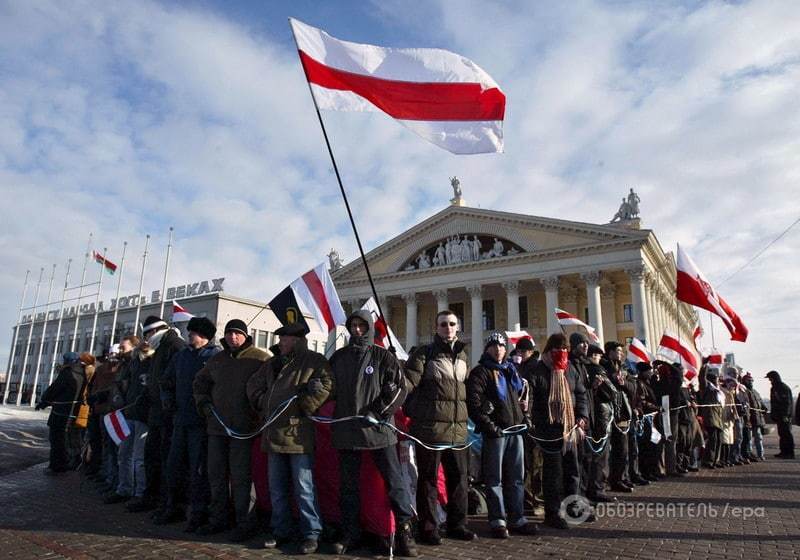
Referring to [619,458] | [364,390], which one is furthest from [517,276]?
[364,390]

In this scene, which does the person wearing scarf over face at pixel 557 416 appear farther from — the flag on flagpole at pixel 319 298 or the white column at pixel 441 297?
the white column at pixel 441 297

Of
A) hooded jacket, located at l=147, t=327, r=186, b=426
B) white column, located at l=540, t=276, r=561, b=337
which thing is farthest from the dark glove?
white column, located at l=540, t=276, r=561, b=337

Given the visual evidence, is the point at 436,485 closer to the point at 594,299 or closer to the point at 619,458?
the point at 619,458

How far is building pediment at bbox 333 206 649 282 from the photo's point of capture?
37.1 metres

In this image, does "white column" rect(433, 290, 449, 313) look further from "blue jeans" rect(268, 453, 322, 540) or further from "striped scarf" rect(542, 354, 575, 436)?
"blue jeans" rect(268, 453, 322, 540)

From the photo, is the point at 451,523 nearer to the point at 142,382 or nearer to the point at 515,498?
the point at 515,498

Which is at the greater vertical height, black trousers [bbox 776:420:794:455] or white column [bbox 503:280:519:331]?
white column [bbox 503:280:519:331]

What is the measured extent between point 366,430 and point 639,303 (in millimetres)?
33414

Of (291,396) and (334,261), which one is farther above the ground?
(334,261)

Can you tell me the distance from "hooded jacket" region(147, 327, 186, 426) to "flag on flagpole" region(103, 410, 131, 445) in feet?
1.85

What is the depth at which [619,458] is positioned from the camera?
325 inches

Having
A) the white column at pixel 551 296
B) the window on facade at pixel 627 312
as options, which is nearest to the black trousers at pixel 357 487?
the white column at pixel 551 296

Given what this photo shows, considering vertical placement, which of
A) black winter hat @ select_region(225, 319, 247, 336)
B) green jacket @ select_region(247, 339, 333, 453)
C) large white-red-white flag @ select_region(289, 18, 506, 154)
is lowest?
green jacket @ select_region(247, 339, 333, 453)

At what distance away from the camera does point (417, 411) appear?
5184 millimetres
